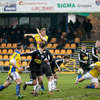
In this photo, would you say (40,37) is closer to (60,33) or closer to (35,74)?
(35,74)

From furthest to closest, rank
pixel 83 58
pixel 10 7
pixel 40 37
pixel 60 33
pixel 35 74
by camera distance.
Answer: pixel 60 33, pixel 10 7, pixel 83 58, pixel 40 37, pixel 35 74

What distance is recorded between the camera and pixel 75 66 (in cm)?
3094

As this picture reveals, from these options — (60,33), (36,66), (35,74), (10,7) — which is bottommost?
(35,74)

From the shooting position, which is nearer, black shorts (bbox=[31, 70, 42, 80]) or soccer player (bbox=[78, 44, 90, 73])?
black shorts (bbox=[31, 70, 42, 80])

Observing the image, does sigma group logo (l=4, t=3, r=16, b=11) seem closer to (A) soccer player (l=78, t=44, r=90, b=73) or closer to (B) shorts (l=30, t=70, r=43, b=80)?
(A) soccer player (l=78, t=44, r=90, b=73)

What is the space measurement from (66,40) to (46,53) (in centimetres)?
1940

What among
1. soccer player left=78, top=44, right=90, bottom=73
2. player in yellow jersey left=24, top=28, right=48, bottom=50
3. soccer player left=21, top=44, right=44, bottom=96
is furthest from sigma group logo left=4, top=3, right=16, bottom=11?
soccer player left=21, top=44, right=44, bottom=96

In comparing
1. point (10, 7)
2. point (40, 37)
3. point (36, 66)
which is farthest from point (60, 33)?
point (36, 66)

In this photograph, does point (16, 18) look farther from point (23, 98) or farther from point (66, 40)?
point (23, 98)

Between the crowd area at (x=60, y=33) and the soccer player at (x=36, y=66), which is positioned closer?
the soccer player at (x=36, y=66)

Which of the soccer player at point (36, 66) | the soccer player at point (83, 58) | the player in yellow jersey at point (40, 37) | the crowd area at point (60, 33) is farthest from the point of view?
the crowd area at point (60, 33)

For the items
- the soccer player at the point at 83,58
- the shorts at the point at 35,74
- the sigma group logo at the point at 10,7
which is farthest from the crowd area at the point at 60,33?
the shorts at the point at 35,74

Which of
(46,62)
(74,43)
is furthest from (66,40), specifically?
(46,62)

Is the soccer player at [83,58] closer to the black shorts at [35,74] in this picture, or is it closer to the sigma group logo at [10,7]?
the black shorts at [35,74]
